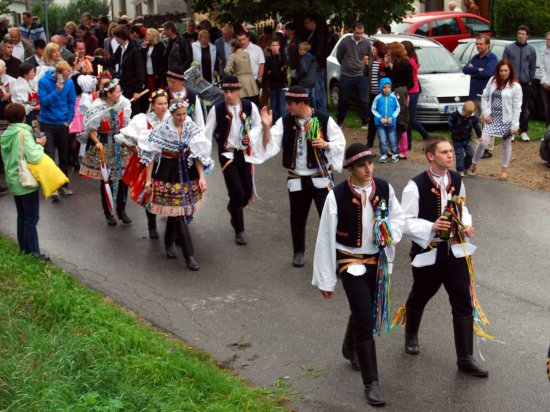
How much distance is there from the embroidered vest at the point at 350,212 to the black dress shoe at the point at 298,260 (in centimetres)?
296

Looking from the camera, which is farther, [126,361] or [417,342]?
[417,342]

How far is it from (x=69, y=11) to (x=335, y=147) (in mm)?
40024

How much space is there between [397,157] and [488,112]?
188 cm

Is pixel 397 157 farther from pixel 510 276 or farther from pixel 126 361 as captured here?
pixel 126 361

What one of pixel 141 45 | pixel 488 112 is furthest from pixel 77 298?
pixel 141 45

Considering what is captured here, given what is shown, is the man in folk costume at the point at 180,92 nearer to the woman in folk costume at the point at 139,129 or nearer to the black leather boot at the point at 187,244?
the woman in folk costume at the point at 139,129

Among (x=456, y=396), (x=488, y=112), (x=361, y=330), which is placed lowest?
(x=456, y=396)

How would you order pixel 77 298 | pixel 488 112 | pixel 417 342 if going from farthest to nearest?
pixel 488 112 → pixel 77 298 → pixel 417 342

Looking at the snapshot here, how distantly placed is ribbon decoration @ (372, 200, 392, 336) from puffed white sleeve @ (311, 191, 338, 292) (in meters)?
0.31

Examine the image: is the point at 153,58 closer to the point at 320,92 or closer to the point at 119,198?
the point at 320,92

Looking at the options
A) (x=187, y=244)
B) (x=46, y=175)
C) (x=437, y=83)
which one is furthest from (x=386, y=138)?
(x=46, y=175)

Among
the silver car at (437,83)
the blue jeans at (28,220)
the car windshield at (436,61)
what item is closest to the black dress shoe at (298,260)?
the blue jeans at (28,220)

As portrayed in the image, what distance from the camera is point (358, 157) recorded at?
22.2 feet

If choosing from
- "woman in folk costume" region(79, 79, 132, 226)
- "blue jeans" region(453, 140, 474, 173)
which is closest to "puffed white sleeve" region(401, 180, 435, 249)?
"woman in folk costume" region(79, 79, 132, 226)
